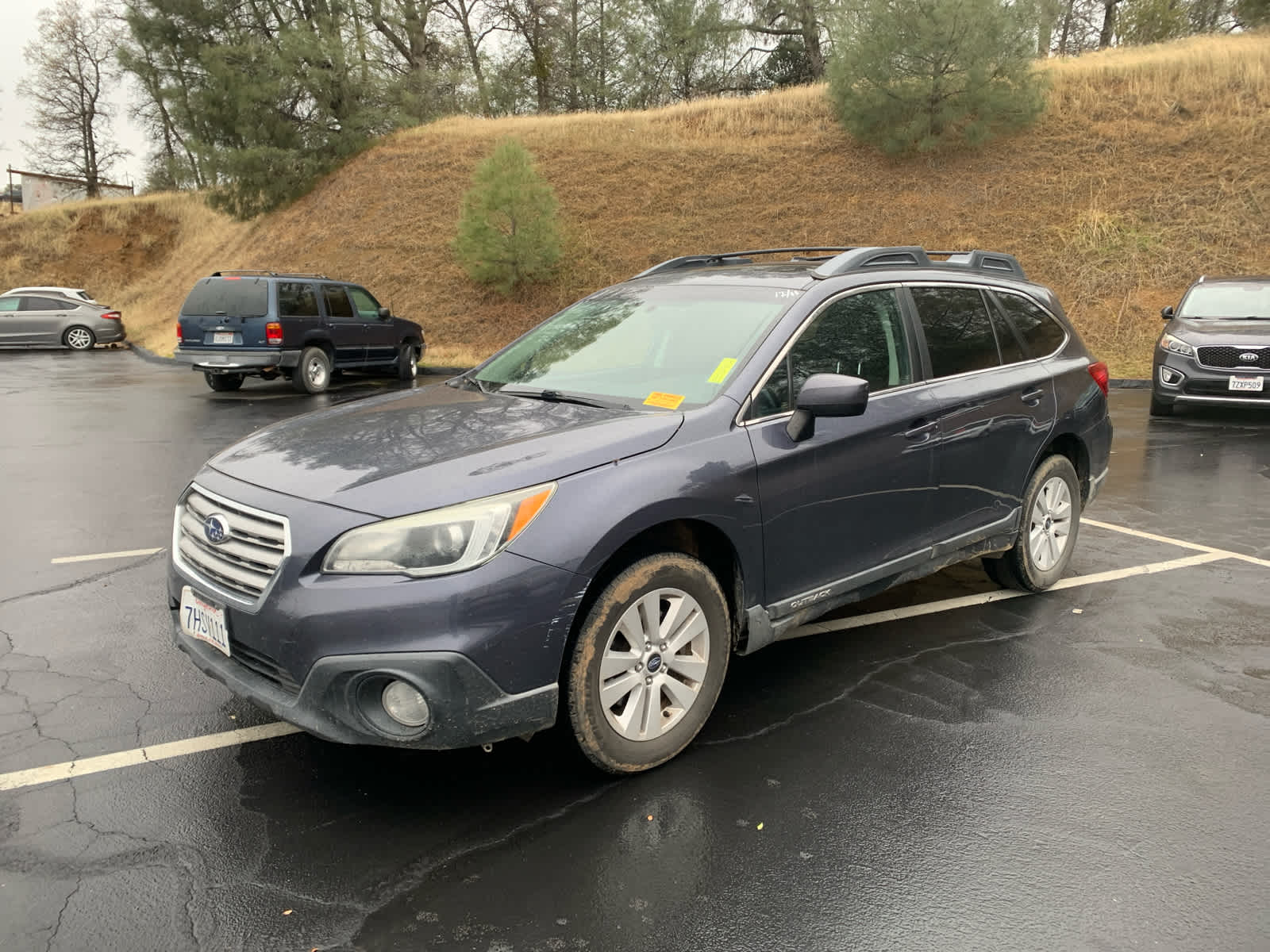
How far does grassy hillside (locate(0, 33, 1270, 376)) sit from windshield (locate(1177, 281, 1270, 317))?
14.9ft

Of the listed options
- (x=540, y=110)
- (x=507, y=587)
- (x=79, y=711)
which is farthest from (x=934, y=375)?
(x=540, y=110)

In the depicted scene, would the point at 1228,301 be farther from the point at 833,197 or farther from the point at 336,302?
the point at 336,302

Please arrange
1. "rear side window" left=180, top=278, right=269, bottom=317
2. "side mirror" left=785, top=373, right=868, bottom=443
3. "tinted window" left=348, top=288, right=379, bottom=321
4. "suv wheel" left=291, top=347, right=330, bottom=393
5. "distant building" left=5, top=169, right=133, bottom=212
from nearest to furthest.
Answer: "side mirror" left=785, top=373, right=868, bottom=443, "rear side window" left=180, top=278, right=269, bottom=317, "suv wheel" left=291, top=347, right=330, bottom=393, "tinted window" left=348, top=288, right=379, bottom=321, "distant building" left=5, top=169, right=133, bottom=212

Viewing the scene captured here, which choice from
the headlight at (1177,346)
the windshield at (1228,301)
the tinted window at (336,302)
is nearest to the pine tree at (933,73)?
the windshield at (1228,301)

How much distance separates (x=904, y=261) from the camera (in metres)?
4.67

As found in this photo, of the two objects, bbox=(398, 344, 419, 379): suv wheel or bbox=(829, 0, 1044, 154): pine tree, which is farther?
bbox=(829, 0, 1044, 154): pine tree

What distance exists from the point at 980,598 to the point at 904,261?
1930 millimetres

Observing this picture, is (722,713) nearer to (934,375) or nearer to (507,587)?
(507,587)

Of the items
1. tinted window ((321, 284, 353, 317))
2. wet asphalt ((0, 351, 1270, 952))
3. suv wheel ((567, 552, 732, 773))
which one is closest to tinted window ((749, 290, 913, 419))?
suv wheel ((567, 552, 732, 773))

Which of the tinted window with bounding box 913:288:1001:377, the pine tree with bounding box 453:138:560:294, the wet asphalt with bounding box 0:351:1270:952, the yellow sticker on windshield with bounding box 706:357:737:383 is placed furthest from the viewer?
the pine tree with bounding box 453:138:560:294

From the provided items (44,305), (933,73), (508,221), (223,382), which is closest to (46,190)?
(44,305)

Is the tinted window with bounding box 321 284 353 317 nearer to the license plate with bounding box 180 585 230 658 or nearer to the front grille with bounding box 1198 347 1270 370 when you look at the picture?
the front grille with bounding box 1198 347 1270 370

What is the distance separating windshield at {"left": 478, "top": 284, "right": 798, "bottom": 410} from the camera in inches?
148

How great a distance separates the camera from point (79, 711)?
3.72 meters
